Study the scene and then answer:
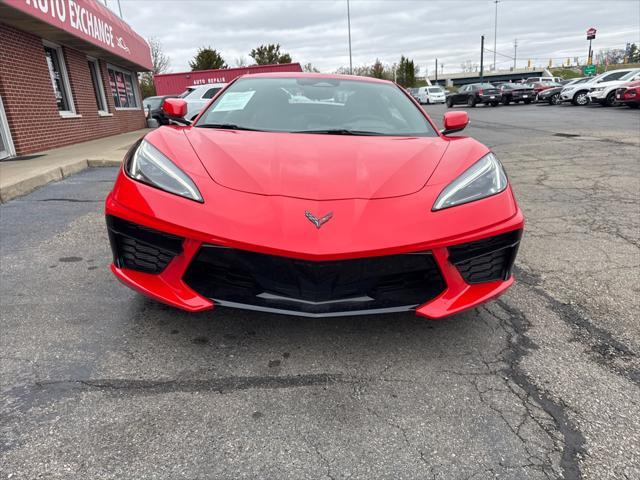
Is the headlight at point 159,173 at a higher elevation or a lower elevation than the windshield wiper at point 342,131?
lower

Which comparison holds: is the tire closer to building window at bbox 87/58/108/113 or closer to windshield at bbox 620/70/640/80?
windshield at bbox 620/70/640/80

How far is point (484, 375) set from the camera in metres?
1.93

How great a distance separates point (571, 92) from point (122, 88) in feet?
66.7

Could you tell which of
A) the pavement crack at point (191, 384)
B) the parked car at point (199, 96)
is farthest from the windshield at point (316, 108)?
the parked car at point (199, 96)

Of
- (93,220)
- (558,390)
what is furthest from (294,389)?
(93,220)

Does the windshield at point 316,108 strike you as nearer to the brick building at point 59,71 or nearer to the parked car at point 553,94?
the brick building at point 59,71

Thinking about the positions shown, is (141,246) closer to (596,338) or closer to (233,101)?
(233,101)

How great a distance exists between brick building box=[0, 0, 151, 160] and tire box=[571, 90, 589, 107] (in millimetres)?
19843

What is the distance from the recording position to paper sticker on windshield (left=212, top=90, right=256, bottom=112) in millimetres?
3088

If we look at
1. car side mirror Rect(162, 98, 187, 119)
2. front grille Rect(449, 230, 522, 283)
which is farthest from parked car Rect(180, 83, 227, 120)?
front grille Rect(449, 230, 522, 283)

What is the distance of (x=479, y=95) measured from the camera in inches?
1064

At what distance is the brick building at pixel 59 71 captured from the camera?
7785 millimetres

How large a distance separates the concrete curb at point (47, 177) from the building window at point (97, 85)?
5822mm

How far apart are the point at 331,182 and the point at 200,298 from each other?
2.58ft
